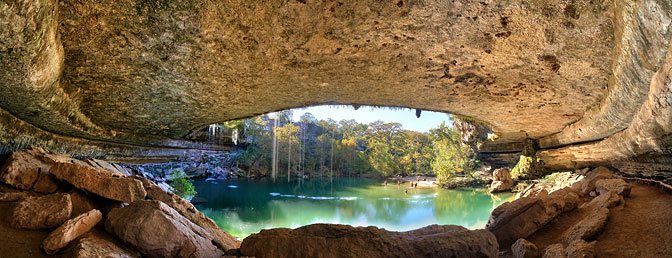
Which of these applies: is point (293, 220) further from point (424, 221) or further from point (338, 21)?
point (338, 21)

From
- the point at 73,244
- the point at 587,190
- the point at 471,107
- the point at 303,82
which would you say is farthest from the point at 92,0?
the point at 587,190

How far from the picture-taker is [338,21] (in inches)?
85.4

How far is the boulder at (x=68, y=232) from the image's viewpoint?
159 cm

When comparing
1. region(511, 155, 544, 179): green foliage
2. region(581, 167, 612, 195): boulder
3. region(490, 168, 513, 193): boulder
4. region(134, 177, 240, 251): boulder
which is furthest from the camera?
region(490, 168, 513, 193): boulder

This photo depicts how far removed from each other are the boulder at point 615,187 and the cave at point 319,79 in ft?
0.14

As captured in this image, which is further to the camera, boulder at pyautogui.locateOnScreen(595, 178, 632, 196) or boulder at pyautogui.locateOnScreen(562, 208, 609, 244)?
boulder at pyautogui.locateOnScreen(595, 178, 632, 196)

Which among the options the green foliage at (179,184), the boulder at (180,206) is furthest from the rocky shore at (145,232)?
the green foliage at (179,184)

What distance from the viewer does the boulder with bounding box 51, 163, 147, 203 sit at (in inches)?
90.5

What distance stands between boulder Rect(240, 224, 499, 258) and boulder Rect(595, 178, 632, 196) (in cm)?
198

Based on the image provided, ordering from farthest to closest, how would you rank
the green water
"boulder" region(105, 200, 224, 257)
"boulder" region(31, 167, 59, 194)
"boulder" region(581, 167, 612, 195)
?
the green water < "boulder" region(581, 167, 612, 195) < "boulder" region(31, 167, 59, 194) < "boulder" region(105, 200, 224, 257)

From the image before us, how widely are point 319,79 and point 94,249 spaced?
2559mm

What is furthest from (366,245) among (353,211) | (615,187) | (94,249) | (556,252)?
(353,211)

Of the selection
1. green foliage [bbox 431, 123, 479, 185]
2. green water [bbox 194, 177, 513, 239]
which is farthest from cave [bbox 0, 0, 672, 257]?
green foliage [bbox 431, 123, 479, 185]

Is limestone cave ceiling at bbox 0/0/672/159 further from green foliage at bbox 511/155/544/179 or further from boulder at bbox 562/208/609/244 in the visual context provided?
green foliage at bbox 511/155/544/179
